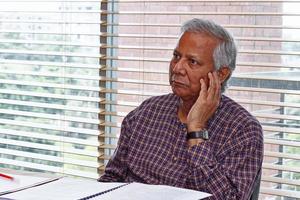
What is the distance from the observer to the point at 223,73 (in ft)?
6.89

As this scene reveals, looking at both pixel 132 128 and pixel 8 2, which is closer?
pixel 132 128

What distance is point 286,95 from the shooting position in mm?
2277

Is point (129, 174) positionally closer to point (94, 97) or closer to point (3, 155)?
point (94, 97)

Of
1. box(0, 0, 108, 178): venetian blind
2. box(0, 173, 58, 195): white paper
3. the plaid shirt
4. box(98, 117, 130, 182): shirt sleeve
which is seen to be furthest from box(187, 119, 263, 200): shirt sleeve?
box(0, 0, 108, 178): venetian blind

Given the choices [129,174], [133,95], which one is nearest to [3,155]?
[133,95]

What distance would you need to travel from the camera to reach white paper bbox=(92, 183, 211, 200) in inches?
57.9

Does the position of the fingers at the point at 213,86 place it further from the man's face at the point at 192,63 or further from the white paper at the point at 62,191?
the white paper at the point at 62,191

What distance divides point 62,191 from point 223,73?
2.78 feet

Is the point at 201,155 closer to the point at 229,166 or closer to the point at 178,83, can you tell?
the point at 229,166

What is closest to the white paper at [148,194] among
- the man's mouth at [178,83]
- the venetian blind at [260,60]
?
the man's mouth at [178,83]

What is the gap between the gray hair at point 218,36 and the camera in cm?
202

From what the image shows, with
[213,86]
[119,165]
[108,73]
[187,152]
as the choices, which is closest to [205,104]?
[213,86]

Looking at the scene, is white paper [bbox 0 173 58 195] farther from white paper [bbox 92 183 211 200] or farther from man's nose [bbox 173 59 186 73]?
man's nose [bbox 173 59 186 73]

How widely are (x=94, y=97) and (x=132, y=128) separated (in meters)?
0.64
